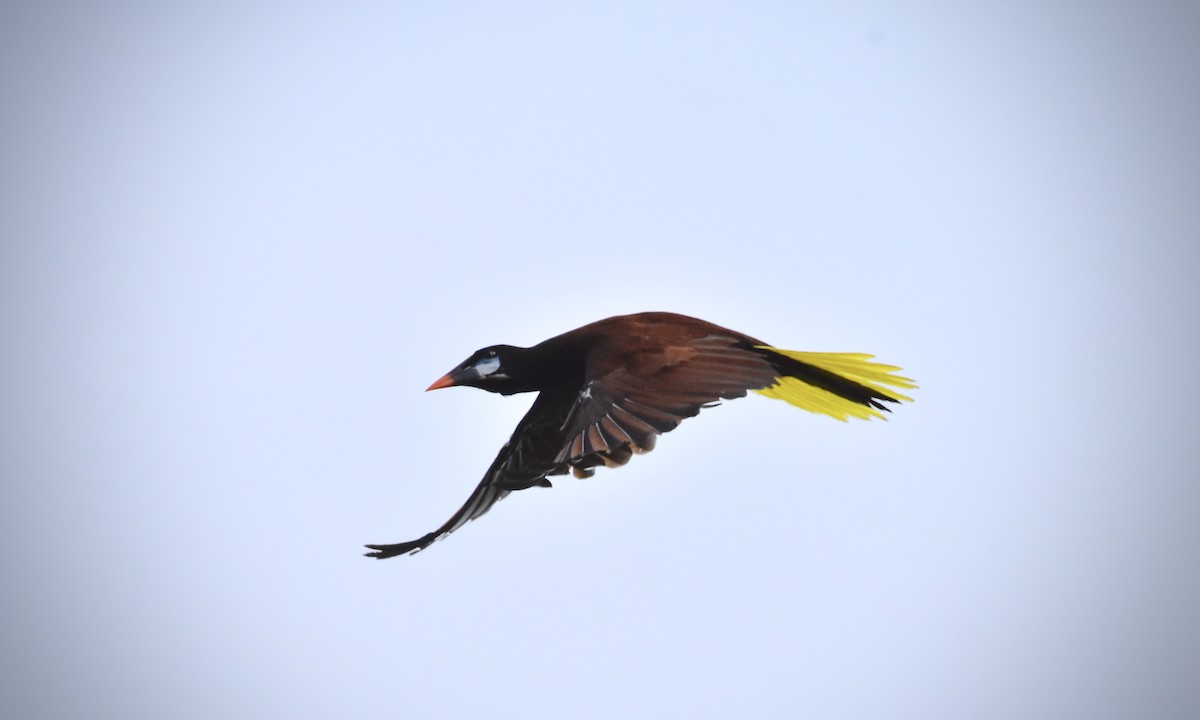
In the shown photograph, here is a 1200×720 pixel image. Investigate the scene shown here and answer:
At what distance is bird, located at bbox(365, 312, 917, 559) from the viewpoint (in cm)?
538

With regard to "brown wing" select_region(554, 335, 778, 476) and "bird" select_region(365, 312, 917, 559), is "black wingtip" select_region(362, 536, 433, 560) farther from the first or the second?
"brown wing" select_region(554, 335, 778, 476)

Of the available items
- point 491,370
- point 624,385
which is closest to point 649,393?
point 624,385

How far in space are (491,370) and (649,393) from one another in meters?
1.17

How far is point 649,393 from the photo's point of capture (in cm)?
557

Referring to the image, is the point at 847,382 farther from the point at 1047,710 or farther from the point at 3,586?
the point at 3,586

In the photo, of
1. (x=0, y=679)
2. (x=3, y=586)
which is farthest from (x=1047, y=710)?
(x=3, y=586)

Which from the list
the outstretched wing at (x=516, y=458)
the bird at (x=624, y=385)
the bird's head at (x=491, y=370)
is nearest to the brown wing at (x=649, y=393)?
the bird at (x=624, y=385)

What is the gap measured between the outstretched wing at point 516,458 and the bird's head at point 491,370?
0.16 metres

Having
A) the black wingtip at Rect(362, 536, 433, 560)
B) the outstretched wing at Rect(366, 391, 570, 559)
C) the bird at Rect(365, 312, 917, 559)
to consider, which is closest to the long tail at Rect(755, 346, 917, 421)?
the bird at Rect(365, 312, 917, 559)

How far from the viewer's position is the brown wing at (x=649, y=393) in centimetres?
529

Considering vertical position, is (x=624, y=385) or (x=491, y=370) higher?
(x=491, y=370)

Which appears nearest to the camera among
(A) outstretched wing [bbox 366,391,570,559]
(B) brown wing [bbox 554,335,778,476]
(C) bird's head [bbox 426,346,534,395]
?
(B) brown wing [bbox 554,335,778,476]

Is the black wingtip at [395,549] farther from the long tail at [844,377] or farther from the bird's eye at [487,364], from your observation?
the long tail at [844,377]

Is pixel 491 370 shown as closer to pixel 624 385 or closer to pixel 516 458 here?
pixel 516 458
